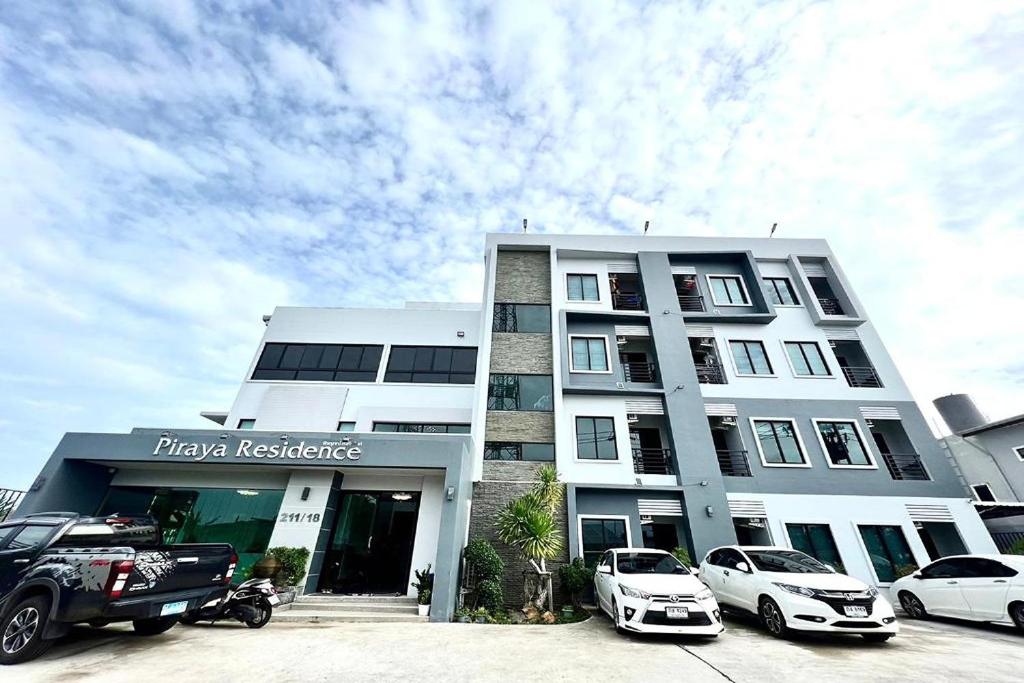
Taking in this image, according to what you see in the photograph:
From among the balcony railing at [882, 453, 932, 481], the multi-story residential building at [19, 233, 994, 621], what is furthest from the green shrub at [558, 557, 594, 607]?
the balcony railing at [882, 453, 932, 481]

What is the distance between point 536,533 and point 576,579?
5.70 ft

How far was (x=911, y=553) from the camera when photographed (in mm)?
11680

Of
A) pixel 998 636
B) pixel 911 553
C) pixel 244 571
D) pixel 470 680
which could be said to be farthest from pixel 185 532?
pixel 911 553

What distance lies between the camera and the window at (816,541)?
11805mm

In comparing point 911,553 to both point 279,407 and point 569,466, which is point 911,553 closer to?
point 569,466

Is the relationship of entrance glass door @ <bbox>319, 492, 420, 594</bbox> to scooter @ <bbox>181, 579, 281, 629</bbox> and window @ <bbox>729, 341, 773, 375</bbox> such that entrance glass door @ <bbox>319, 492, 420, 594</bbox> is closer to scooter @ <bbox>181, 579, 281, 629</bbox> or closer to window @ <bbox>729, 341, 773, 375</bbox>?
scooter @ <bbox>181, 579, 281, 629</bbox>

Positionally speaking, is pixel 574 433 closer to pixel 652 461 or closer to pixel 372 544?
pixel 652 461

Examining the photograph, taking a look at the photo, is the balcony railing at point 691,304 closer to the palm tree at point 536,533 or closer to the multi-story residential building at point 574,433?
the multi-story residential building at point 574,433

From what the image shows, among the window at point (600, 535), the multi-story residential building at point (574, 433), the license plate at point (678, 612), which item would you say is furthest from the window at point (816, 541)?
the license plate at point (678, 612)

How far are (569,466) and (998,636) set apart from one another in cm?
907

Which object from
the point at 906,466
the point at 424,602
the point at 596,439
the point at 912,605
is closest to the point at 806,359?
the point at 906,466

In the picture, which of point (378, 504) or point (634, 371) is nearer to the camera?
point (378, 504)

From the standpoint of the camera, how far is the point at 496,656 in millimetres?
5496

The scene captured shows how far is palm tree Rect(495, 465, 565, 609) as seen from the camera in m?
9.86
